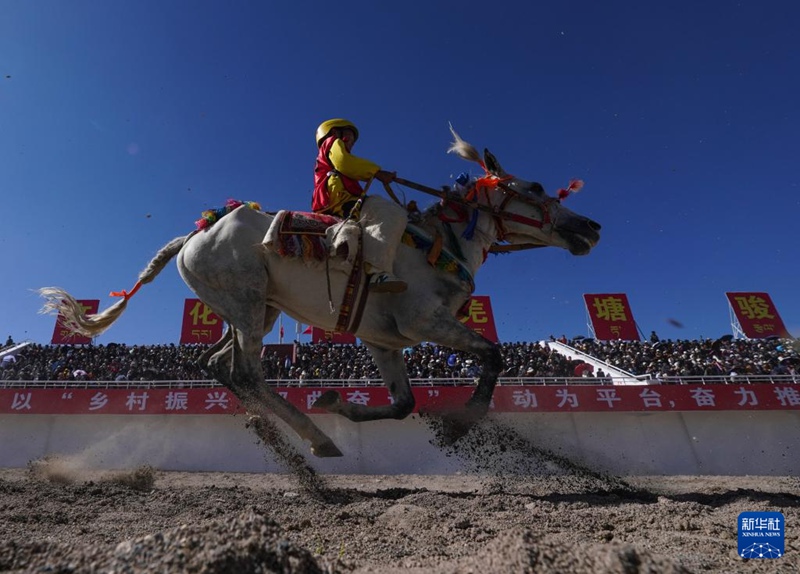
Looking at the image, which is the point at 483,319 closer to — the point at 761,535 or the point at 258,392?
the point at 258,392

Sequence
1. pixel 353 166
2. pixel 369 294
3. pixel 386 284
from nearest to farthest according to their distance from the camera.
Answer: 1. pixel 386 284
2. pixel 369 294
3. pixel 353 166

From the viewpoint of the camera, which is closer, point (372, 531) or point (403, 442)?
point (372, 531)

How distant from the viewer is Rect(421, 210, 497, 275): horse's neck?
5.08 meters

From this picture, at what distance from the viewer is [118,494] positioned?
4.79 meters

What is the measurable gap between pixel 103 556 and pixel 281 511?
2.40 m

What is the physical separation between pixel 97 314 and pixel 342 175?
128 inches

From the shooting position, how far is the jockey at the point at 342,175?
14.6 feet

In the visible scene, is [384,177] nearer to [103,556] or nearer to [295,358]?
[103,556]

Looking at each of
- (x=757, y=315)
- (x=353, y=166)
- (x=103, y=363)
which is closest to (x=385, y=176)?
(x=353, y=166)

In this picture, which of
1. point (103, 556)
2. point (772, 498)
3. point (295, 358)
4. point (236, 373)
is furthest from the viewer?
point (295, 358)

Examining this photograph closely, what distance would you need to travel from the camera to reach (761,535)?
8.54ft

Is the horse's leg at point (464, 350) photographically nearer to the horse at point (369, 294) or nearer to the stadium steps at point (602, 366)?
the horse at point (369, 294)

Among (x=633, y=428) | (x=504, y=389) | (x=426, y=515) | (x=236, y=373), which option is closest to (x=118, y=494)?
(x=236, y=373)

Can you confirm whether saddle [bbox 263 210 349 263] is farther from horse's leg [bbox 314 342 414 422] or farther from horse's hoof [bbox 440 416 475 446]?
horse's hoof [bbox 440 416 475 446]
